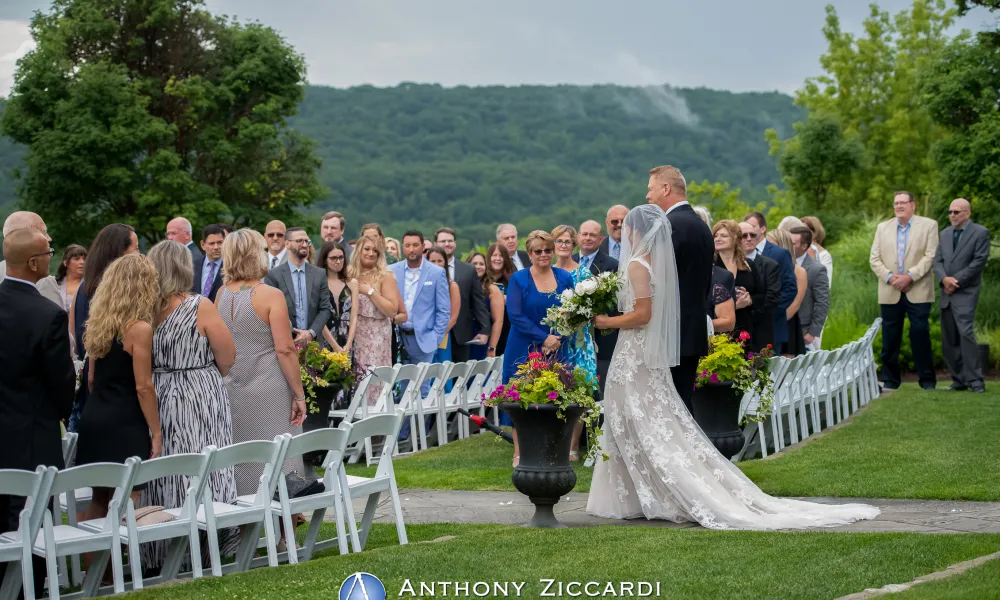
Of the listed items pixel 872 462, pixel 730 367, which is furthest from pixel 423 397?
pixel 872 462

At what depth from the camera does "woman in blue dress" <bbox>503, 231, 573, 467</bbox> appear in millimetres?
10727

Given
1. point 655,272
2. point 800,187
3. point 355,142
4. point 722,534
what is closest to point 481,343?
point 655,272

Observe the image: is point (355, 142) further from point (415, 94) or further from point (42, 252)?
point (42, 252)

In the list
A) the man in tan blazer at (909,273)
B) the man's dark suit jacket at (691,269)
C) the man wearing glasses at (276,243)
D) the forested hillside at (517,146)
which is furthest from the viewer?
the forested hillside at (517,146)

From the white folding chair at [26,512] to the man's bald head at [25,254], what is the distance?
117 centimetres

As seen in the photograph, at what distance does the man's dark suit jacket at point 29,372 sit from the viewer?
6.14m

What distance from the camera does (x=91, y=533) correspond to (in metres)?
6.11

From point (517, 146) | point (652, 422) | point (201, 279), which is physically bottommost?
point (652, 422)

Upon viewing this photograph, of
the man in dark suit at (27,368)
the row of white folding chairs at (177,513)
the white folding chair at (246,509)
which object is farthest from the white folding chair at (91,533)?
the white folding chair at (246,509)

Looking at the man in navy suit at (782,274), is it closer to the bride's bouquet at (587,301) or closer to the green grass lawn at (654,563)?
the bride's bouquet at (587,301)

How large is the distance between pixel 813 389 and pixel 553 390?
568 centimetres

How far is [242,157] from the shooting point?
4850cm

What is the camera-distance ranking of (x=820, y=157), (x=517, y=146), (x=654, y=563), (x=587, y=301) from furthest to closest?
(x=517, y=146) < (x=820, y=157) < (x=587, y=301) < (x=654, y=563)

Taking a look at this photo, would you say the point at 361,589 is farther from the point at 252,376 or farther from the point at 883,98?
the point at 883,98
